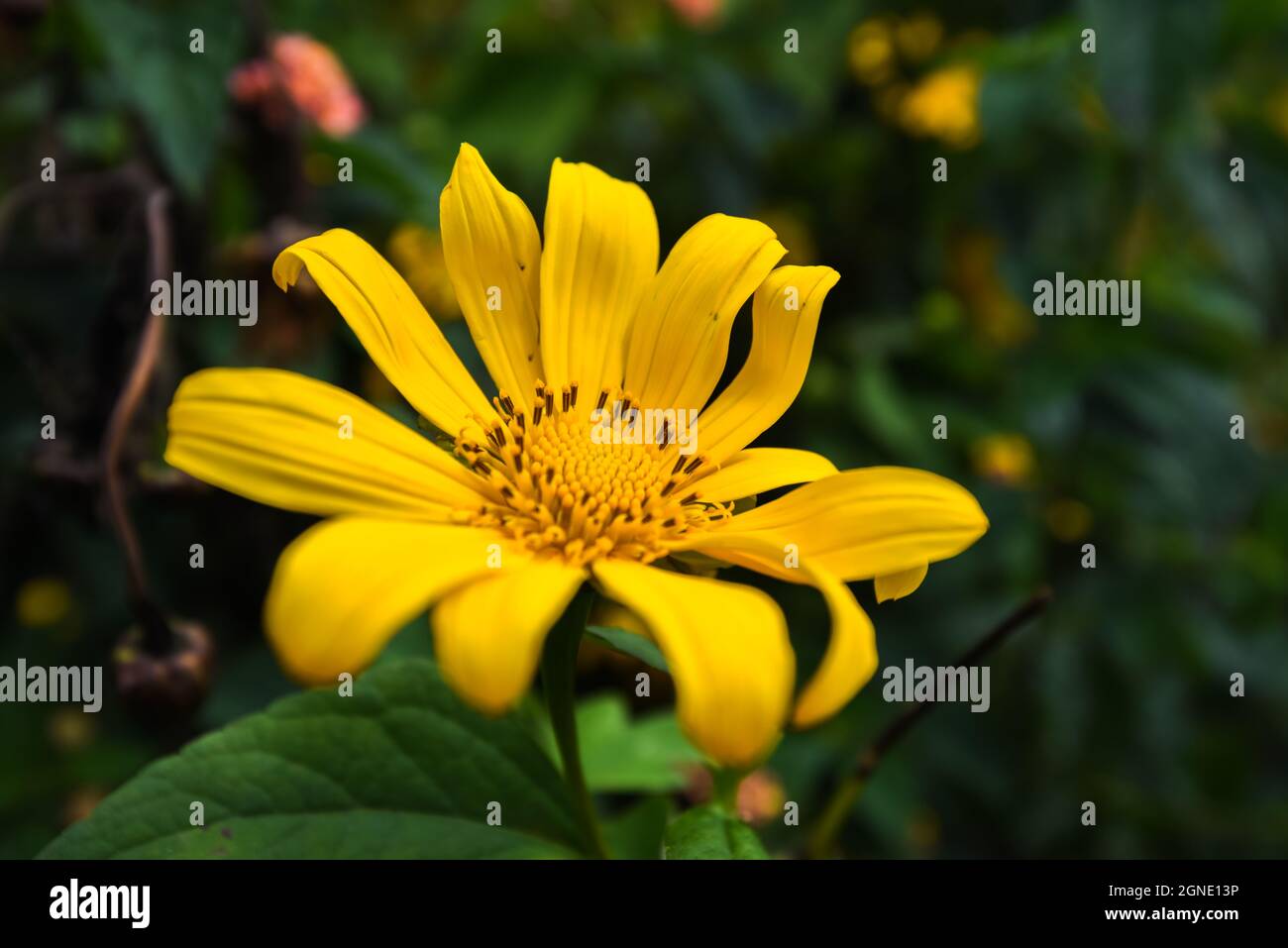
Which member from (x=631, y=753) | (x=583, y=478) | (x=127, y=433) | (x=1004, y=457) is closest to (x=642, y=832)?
(x=631, y=753)

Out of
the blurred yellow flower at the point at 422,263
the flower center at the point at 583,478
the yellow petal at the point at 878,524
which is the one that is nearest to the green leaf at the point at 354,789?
the flower center at the point at 583,478

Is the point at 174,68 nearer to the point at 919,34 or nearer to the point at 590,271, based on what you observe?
the point at 590,271

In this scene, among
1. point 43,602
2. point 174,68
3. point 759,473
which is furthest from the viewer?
point 43,602

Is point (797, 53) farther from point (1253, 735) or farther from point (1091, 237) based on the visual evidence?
point (1253, 735)

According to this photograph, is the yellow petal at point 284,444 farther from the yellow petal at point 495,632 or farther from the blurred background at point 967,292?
the blurred background at point 967,292

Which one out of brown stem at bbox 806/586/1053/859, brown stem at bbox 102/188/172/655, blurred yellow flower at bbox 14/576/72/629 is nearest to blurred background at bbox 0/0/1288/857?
blurred yellow flower at bbox 14/576/72/629

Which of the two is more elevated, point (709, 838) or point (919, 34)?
point (919, 34)
